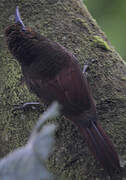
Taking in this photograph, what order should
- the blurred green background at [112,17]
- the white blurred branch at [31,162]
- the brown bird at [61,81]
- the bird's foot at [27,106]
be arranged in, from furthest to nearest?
1. the blurred green background at [112,17]
2. the bird's foot at [27,106]
3. the brown bird at [61,81]
4. the white blurred branch at [31,162]

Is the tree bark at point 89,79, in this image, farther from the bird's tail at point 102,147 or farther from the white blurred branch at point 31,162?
the white blurred branch at point 31,162

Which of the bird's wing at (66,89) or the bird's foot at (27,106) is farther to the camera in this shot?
the bird's foot at (27,106)

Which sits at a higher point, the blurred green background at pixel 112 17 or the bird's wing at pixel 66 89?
the bird's wing at pixel 66 89

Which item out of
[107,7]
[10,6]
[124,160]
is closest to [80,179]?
[124,160]

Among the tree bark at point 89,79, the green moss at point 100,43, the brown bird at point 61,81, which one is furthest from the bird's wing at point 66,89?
the green moss at point 100,43

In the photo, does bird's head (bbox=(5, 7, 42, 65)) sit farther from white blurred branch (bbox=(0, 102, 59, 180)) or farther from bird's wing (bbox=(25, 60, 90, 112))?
white blurred branch (bbox=(0, 102, 59, 180))

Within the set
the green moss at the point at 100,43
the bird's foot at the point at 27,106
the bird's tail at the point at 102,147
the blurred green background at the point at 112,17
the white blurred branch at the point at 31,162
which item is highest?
the white blurred branch at the point at 31,162

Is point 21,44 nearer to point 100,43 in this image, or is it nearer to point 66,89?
point 66,89
